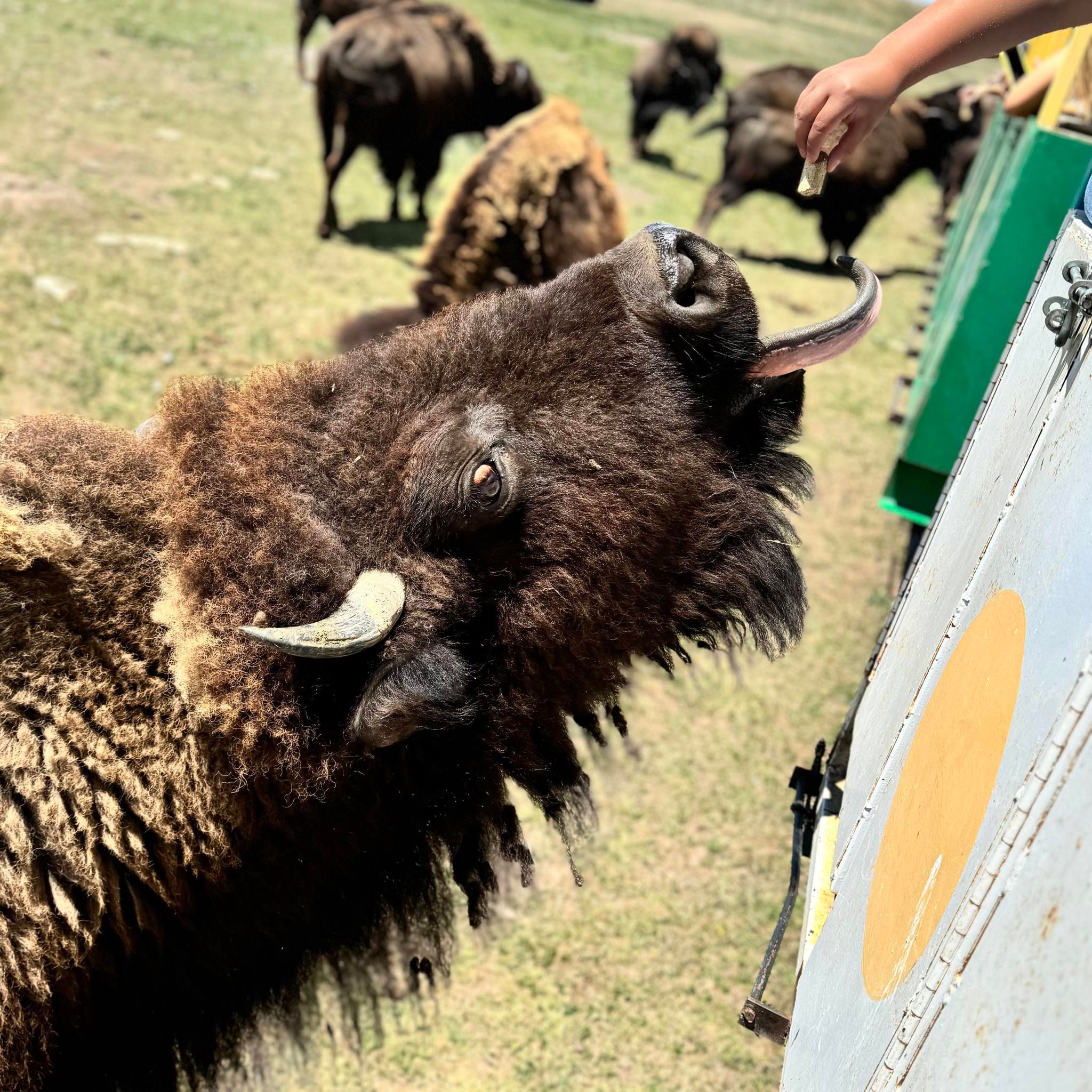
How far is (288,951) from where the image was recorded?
93.4 inches

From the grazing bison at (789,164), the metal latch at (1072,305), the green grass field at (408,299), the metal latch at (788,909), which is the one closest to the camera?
the metal latch at (1072,305)

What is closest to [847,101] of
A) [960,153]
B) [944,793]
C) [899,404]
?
[944,793]

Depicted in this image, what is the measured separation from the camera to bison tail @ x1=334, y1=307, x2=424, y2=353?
732cm

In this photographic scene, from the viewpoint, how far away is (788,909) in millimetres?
2615

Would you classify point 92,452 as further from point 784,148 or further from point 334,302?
point 784,148

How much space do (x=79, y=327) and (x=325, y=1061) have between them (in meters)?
5.78

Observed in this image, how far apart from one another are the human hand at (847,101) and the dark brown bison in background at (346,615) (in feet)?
1.45

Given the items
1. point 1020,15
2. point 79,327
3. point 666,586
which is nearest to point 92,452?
point 666,586

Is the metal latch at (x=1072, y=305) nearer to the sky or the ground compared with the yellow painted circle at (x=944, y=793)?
nearer to the sky

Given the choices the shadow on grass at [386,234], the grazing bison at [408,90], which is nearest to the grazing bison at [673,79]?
the grazing bison at [408,90]

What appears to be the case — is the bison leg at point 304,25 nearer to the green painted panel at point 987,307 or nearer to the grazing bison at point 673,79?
the grazing bison at point 673,79

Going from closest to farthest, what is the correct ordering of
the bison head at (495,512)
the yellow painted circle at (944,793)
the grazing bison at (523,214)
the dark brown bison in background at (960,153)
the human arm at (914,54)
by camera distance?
1. the yellow painted circle at (944,793)
2. the human arm at (914,54)
3. the bison head at (495,512)
4. the grazing bison at (523,214)
5. the dark brown bison in background at (960,153)

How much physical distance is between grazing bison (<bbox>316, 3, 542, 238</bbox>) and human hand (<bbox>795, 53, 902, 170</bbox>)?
30.7 feet

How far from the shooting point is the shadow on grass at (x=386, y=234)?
1116 centimetres
